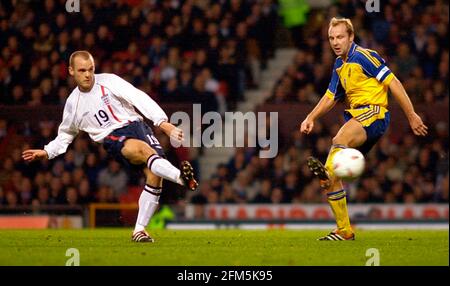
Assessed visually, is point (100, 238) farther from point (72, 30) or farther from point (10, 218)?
point (72, 30)

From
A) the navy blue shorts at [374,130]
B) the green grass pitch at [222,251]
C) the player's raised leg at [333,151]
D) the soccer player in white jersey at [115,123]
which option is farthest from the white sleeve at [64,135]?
the navy blue shorts at [374,130]

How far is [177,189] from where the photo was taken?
57.9 ft

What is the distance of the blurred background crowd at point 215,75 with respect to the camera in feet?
56.8

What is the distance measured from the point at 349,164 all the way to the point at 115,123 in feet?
7.53

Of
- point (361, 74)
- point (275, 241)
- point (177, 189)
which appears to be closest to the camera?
point (361, 74)

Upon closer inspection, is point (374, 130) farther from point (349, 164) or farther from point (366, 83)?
point (349, 164)

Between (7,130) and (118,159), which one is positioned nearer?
(118,159)

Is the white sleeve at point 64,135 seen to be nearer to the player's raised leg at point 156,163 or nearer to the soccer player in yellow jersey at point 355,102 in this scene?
the player's raised leg at point 156,163

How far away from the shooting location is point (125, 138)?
10.2m

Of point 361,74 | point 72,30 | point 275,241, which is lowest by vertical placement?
point 275,241

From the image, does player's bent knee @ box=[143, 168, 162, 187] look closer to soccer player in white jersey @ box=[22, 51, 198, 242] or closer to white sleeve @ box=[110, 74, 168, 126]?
soccer player in white jersey @ box=[22, 51, 198, 242]
